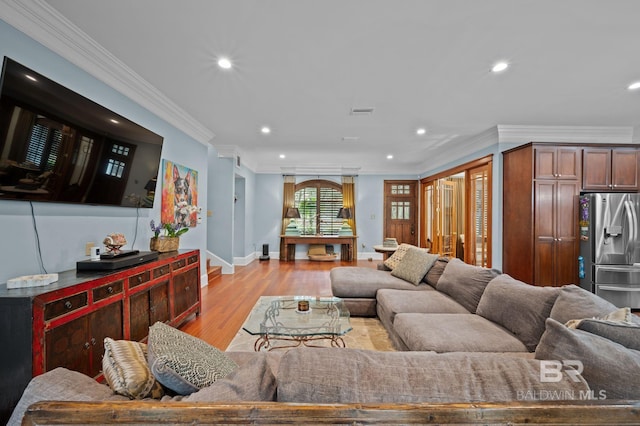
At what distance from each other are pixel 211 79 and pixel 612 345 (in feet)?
11.4

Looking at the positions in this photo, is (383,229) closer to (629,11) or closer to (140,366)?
(629,11)

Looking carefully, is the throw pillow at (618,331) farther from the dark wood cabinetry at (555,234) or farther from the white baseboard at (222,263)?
the white baseboard at (222,263)

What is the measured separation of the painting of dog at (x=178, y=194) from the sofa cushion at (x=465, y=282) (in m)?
3.23

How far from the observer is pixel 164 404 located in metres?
0.67

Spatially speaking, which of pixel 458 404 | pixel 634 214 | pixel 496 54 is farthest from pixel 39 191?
pixel 634 214

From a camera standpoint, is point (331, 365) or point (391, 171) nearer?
point (331, 365)

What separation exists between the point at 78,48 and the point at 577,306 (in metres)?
3.98

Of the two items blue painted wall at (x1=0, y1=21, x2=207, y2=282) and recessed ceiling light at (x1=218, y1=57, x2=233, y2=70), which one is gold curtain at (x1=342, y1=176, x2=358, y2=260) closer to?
blue painted wall at (x1=0, y1=21, x2=207, y2=282)

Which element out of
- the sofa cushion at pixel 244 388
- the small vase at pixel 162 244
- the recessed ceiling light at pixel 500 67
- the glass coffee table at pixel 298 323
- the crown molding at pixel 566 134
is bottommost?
the glass coffee table at pixel 298 323

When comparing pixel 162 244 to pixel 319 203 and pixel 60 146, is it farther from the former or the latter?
pixel 319 203

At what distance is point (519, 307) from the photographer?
1896mm

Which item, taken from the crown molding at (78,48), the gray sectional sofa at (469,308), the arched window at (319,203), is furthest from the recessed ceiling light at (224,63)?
the arched window at (319,203)

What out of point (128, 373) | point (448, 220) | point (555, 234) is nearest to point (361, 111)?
point (555, 234)

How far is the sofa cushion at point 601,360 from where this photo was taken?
2.90ft
